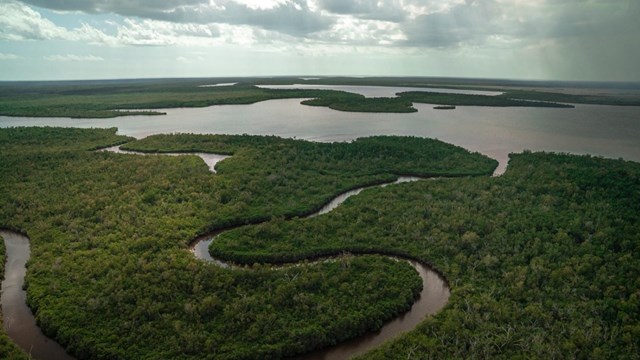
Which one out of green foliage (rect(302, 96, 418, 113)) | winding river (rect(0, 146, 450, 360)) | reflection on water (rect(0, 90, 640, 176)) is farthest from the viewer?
green foliage (rect(302, 96, 418, 113))

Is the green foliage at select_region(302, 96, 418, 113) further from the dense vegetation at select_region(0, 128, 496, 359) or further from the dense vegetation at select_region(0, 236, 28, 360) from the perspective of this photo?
the dense vegetation at select_region(0, 236, 28, 360)

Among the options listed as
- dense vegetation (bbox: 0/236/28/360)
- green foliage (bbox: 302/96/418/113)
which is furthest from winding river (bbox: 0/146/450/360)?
green foliage (bbox: 302/96/418/113)

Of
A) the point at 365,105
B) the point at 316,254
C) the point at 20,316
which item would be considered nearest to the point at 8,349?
the point at 20,316

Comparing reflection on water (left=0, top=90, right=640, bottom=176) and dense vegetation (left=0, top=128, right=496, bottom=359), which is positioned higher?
reflection on water (left=0, top=90, right=640, bottom=176)

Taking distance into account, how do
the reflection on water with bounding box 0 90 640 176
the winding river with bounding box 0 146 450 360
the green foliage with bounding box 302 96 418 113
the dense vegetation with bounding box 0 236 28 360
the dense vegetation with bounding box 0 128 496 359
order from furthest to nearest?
1. the green foliage with bounding box 302 96 418 113
2. the reflection on water with bounding box 0 90 640 176
3. the dense vegetation with bounding box 0 128 496 359
4. the winding river with bounding box 0 146 450 360
5. the dense vegetation with bounding box 0 236 28 360

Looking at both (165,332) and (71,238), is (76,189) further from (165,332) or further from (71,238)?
(165,332)

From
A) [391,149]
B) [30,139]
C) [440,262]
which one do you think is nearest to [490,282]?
[440,262]
